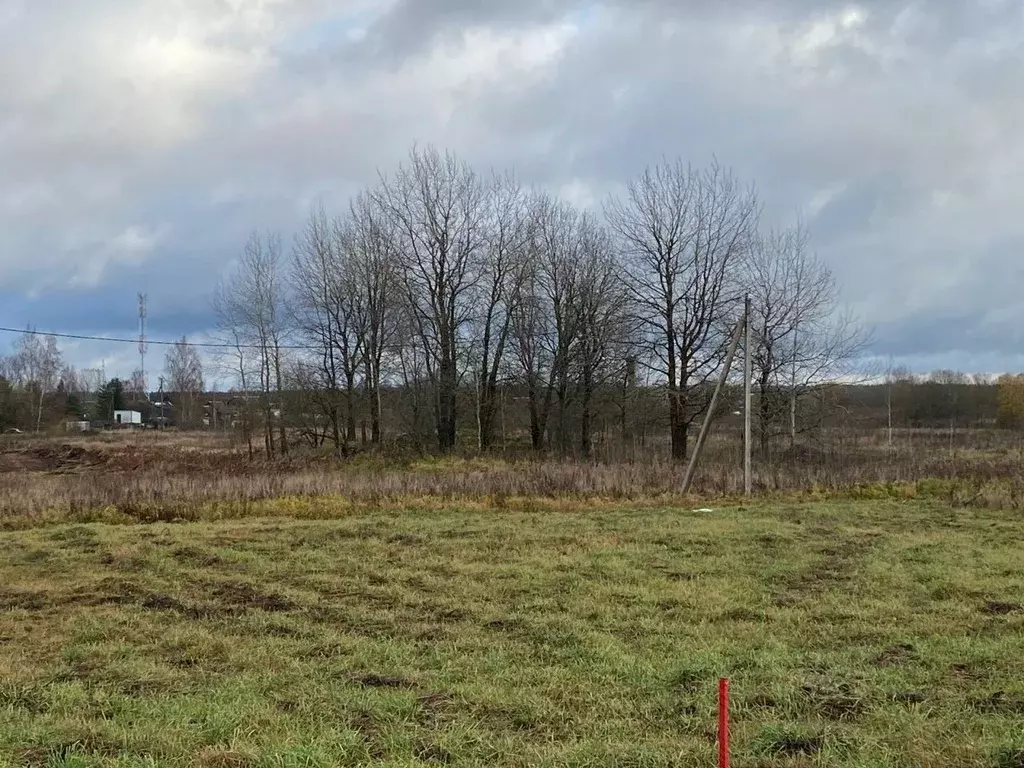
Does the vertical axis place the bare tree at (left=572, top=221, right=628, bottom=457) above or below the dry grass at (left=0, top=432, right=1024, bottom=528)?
above

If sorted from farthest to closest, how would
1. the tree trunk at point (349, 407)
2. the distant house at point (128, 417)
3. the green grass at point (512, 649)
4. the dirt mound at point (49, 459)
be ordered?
the distant house at point (128, 417) → the tree trunk at point (349, 407) → the dirt mound at point (49, 459) → the green grass at point (512, 649)

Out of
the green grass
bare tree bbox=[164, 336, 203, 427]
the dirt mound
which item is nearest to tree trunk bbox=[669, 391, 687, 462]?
the green grass

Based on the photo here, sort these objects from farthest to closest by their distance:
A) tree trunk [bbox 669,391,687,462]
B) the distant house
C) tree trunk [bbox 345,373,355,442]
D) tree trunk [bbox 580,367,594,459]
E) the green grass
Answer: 1. the distant house
2. tree trunk [bbox 345,373,355,442]
3. tree trunk [bbox 580,367,594,459]
4. tree trunk [bbox 669,391,687,462]
5. the green grass

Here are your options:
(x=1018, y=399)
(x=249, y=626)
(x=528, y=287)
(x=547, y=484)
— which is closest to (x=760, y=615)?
(x=249, y=626)

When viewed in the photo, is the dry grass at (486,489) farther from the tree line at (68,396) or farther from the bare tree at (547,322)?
the tree line at (68,396)

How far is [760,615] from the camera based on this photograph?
7.27 metres

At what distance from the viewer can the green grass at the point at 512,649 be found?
409cm

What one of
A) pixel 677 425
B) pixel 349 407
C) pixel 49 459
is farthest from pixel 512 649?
pixel 49 459

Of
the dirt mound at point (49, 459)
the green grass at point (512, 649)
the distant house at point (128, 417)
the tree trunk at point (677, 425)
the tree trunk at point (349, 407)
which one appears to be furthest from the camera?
the distant house at point (128, 417)

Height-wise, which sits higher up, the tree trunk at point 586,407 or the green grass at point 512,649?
the tree trunk at point 586,407

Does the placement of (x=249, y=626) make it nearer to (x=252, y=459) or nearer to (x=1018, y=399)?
(x=252, y=459)

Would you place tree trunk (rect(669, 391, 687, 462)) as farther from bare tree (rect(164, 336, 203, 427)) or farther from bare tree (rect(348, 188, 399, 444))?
bare tree (rect(164, 336, 203, 427))

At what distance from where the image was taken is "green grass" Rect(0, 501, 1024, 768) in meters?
4.09

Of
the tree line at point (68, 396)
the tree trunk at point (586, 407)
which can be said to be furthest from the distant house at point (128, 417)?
the tree trunk at point (586, 407)
